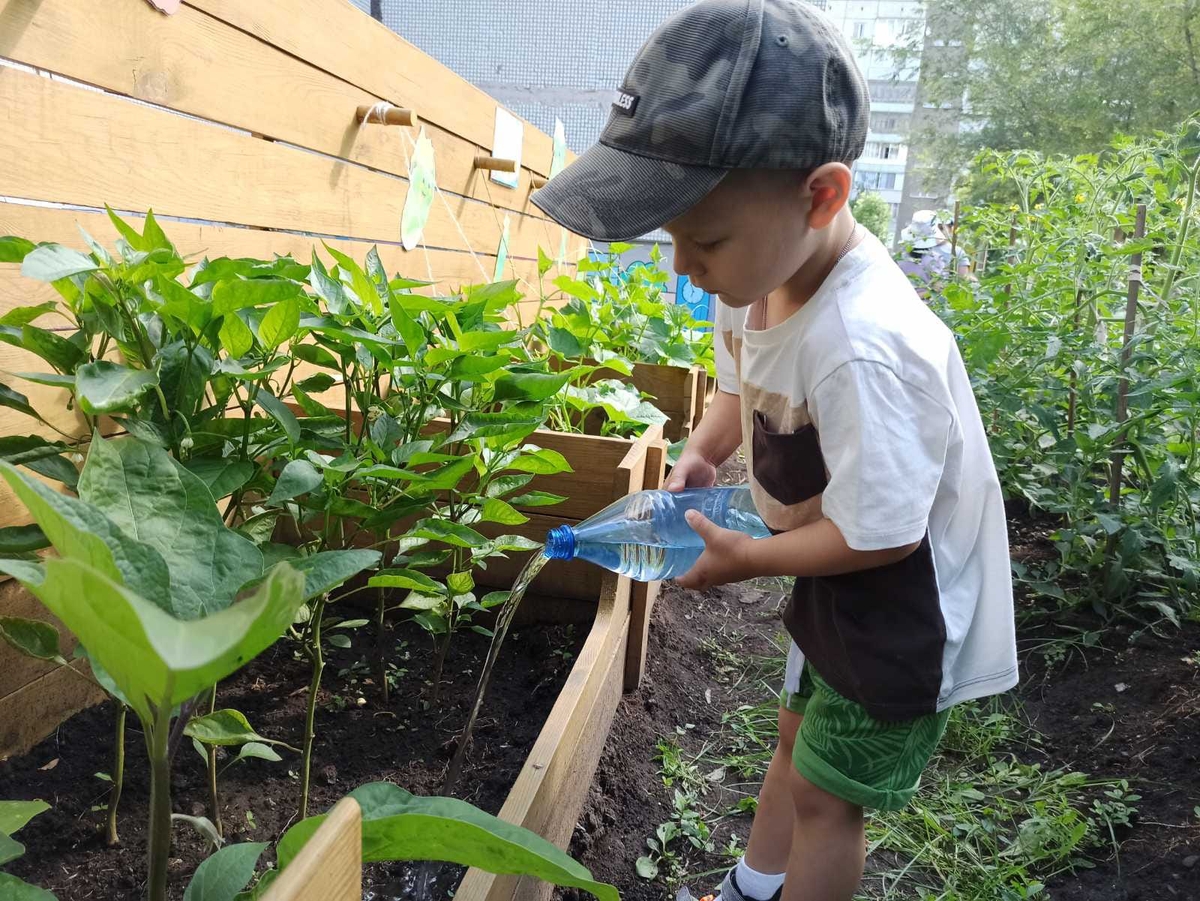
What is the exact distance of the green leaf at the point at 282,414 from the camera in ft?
2.26

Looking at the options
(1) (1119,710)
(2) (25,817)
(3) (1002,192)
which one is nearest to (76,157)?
(2) (25,817)

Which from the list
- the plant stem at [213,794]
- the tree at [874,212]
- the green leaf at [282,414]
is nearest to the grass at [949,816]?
the plant stem at [213,794]

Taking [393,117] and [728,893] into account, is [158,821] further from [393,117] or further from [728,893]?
[393,117]

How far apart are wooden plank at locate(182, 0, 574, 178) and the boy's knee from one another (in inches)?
52.3

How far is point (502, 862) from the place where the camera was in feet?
1.36

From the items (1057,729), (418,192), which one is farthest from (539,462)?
(1057,729)

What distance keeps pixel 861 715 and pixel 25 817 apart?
2.71 ft

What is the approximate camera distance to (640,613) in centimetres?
152

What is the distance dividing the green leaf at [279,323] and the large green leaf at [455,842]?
428 millimetres

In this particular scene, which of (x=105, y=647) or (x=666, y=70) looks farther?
(x=666, y=70)

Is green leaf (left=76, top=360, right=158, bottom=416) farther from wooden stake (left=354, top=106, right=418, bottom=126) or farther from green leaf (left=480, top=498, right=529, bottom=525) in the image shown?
wooden stake (left=354, top=106, right=418, bottom=126)

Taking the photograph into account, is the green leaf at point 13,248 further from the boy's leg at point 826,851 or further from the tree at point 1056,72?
the tree at point 1056,72

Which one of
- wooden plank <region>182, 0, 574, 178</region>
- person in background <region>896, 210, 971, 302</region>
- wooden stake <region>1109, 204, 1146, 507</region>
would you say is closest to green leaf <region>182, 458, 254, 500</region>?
wooden plank <region>182, 0, 574, 178</region>

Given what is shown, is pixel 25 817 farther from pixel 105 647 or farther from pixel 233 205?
pixel 233 205
